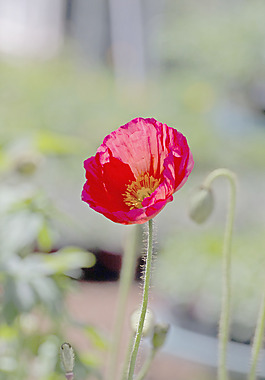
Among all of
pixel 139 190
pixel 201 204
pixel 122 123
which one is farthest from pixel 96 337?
pixel 122 123

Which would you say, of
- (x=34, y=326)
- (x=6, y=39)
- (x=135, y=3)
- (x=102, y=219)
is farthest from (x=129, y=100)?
(x=34, y=326)

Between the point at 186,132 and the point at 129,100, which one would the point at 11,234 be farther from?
the point at 129,100

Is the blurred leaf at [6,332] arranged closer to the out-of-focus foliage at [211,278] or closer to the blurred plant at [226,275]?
the blurred plant at [226,275]

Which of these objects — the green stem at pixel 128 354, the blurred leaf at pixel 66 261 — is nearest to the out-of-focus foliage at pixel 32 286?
the blurred leaf at pixel 66 261

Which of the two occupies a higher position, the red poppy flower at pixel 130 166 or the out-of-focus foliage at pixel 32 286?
the red poppy flower at pixel 130 166

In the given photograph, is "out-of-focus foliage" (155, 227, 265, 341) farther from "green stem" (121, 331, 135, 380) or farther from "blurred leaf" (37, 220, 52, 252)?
"green stem" (121, 331, 135, 380)

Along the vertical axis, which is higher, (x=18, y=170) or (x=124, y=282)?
(x=18, y=170)

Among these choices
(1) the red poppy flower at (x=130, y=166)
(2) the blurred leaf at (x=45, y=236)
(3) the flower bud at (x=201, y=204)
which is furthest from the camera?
(2) the blurred leaf at (x=45, y=236)
